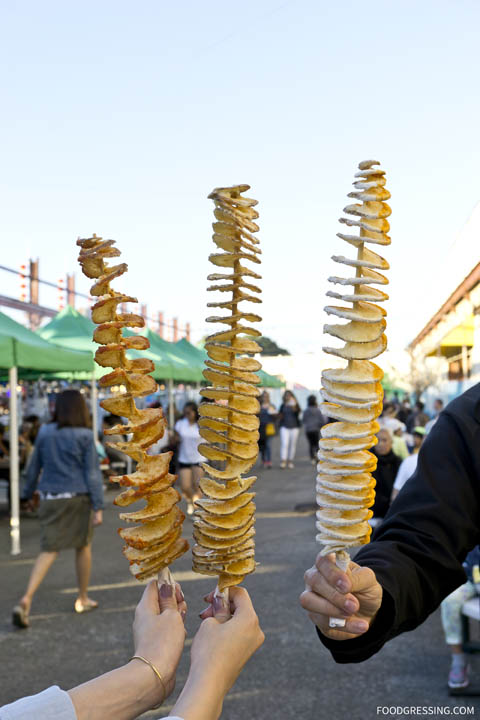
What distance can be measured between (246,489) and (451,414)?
818mm

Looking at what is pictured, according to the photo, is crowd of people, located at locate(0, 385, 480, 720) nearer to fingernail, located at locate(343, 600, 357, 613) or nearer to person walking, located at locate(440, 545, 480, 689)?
fingernail, located at locate(343, 600, 357, 613)

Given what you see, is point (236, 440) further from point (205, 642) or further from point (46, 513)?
point (46, 513)

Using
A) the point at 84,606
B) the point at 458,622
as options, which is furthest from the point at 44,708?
the point at 84,606

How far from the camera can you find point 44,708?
4.36 feet

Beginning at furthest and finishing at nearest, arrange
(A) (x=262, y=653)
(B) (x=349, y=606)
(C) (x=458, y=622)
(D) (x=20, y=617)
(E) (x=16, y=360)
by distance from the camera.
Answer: (E) (x=16, y=360), (D) (x=20, y=617), (A) (x=262, y=653), (C) (x=458, y=622), (B) (x=349, y=606)

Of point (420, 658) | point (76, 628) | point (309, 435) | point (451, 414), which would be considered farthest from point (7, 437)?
point (451, 414)

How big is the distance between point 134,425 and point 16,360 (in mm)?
7488

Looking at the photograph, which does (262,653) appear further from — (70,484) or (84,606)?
(70,484)

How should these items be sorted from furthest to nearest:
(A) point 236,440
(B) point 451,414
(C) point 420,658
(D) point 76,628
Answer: (D) point 76,628
(C) point 420,658
(B) point 451,414
(A) point 236,440

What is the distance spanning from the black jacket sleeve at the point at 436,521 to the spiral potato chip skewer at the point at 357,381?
1.72 ft

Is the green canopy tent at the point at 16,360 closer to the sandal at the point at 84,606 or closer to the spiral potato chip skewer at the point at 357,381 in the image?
the sandal at the point at 84,606

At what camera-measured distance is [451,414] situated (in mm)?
1821

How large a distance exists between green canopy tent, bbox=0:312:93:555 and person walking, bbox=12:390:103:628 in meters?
1.82

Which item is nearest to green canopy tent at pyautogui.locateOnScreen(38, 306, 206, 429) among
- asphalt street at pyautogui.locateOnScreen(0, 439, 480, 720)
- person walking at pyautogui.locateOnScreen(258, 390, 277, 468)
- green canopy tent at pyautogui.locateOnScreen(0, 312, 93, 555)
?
green canopy tent at pyautogui.locateOnScreen(0, 312, 93, 555)
